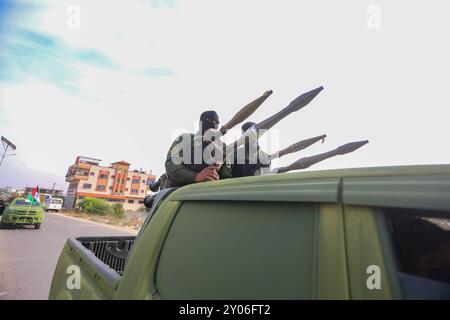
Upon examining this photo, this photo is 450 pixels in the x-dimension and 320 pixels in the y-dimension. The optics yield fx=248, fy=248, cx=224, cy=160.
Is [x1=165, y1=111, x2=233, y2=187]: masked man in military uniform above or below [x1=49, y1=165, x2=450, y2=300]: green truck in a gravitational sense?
above

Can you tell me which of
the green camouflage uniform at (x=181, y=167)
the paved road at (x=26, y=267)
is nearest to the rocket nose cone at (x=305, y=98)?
the green camouflage uniform at (x=181, y=167)

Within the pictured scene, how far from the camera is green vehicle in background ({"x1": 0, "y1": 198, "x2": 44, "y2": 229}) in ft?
38.2

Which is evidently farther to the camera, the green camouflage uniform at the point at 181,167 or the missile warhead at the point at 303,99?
the green camouflage uniform at the point at 181,167

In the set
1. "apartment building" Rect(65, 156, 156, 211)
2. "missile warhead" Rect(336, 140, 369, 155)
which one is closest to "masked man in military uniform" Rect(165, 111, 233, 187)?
"missile warhead" Rect(336, 140, 369, 155)

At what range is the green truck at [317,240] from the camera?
670 millimetres

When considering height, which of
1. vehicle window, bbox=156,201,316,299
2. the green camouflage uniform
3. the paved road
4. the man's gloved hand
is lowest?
the paved road

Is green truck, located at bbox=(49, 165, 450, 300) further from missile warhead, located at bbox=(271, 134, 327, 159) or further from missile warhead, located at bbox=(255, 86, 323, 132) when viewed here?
missile warhead, located at bbox=(271, 134, 327, 159)

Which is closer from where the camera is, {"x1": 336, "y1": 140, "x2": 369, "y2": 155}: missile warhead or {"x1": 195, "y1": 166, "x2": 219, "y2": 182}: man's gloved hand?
{"x1": 195, "y1": 166, "x2": 219, "y2": 182}: man's gloved hand

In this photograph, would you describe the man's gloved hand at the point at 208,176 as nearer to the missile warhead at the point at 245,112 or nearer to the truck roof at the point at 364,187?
the missile warhead at the point at 245,112

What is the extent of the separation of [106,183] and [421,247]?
2427 inches

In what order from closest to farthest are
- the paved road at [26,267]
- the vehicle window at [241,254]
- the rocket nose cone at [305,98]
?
the vehicle window at [241,254]
the rocket nose cone at [305,98]
the paved road at [26,267]

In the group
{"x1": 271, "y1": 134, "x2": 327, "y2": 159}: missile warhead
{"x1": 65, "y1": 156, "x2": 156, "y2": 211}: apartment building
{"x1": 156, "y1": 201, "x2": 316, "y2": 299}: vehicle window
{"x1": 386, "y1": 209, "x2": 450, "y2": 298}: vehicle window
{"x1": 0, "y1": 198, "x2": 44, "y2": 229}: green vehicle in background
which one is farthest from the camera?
{"x1": 65, "y1": 156, "x2": 156, "y2": 211}: apartment building

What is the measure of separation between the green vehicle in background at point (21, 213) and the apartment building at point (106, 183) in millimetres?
43184
